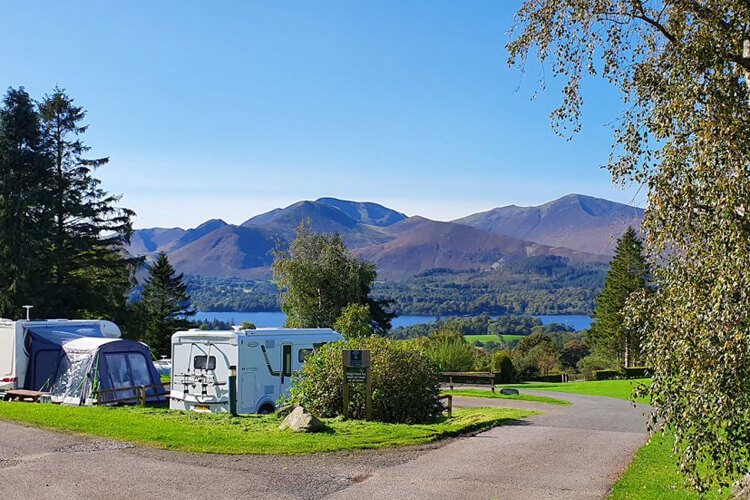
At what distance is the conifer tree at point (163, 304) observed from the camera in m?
52.4

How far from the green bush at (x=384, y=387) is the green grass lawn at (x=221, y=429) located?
715mm

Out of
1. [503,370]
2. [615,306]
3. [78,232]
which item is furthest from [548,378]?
[78,232]

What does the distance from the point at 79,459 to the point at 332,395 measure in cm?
554

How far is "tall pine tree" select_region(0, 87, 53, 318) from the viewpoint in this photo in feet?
106

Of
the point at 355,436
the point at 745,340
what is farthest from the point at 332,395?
the point at 745,340

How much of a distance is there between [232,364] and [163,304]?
139 feet

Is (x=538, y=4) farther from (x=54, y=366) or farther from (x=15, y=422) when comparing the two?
(x=54, y=366)

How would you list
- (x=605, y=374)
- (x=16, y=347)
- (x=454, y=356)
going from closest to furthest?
(x=16, y=347), (x=454, y=356), (x=605, y=374)

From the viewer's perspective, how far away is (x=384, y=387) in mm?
14320

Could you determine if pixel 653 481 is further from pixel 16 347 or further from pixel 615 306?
pixel 615 306

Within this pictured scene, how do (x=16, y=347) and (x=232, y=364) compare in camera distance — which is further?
(x=16, y=347)

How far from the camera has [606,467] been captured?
405 inches

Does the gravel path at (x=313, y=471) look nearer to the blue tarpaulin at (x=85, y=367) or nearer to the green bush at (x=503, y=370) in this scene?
the blue tarpaulin at (x=85, y=367)

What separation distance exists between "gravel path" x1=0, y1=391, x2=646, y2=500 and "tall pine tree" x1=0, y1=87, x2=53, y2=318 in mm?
22010
